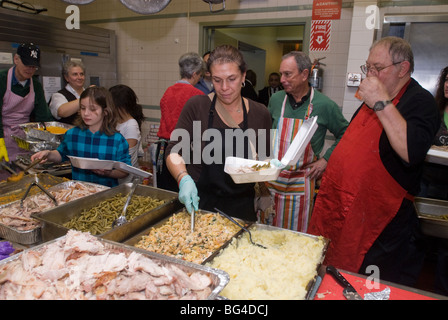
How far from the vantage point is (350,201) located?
83.0 inches

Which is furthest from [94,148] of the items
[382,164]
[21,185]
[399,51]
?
[399,51]

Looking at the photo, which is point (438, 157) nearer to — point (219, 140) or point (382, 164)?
point (382, 164)

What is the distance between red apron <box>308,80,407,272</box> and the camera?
1979 mm

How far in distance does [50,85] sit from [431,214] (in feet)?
17.5

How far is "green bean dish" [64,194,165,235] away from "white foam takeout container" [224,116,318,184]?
61cm

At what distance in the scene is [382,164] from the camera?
6.44 feet

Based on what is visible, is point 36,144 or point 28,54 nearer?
point 36,144

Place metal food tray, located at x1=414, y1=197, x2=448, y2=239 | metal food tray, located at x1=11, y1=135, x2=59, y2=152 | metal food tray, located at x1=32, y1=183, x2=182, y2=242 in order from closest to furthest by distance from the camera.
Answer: metal food tray, located at x1=32, y1=183, x2=182, y2=242 → metal food tray, located at x1=414, y1=197, x2=448, y2=239 → metal food tray, located at x1=11, y1=135, x2=59, y2=152

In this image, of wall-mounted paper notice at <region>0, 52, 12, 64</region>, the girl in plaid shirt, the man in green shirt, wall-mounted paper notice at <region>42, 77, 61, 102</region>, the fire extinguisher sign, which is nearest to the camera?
the girl in plaid shirt

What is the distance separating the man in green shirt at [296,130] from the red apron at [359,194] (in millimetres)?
776

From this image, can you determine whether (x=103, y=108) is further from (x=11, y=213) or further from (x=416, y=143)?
(x=416, y=143)

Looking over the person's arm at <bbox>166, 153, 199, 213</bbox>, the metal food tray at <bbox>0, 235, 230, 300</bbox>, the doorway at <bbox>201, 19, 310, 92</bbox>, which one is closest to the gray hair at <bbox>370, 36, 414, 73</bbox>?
the person's arm at <bbox>166, 153, 199, 213</bbox>

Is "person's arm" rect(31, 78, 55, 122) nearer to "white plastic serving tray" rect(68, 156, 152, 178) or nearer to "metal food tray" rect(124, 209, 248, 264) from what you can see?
"white plastic serving tray" rect(68, 156, 152, 178)

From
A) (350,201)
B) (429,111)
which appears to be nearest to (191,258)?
(350,201)
